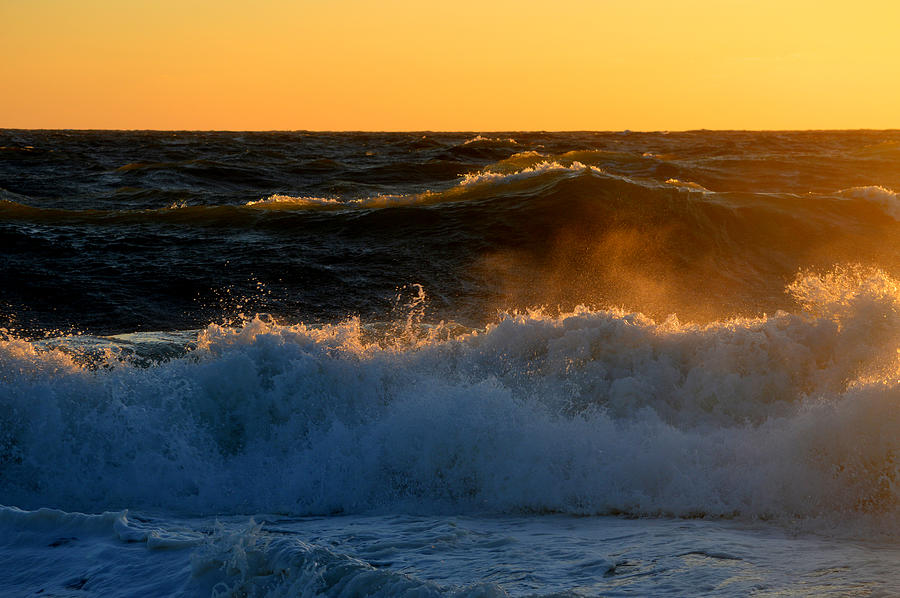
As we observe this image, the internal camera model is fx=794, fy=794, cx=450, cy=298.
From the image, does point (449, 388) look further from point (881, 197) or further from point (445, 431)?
point (881, 197)

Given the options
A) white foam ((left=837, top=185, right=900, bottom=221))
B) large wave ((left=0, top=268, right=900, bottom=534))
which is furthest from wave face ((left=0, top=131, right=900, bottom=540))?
white foam ((left=837, top=185, right=900, bottom=221))

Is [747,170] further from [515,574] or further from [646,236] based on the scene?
[515,574]

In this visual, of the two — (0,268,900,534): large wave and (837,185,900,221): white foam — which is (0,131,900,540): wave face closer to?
(0,268,900,534): large wave

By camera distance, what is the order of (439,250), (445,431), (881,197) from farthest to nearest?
(881,197) → (439,250) → (445,431)

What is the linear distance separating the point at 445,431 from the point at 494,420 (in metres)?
0.35

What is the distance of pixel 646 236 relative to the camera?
1365 centimetres

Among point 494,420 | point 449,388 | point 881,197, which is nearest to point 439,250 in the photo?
point 449,388

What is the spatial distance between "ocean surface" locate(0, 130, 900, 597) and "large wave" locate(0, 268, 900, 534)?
0.7 inches

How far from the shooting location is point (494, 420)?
5.48 metres

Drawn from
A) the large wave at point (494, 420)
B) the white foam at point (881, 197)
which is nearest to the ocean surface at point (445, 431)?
the large wave at point (494, 420)

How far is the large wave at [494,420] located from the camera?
4.83 metres

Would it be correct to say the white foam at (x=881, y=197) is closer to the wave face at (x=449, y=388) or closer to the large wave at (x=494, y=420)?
the wave face at (x=449, y=388)

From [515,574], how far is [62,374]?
422 centimetres

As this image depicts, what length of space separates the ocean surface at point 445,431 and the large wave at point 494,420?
0.06ft
